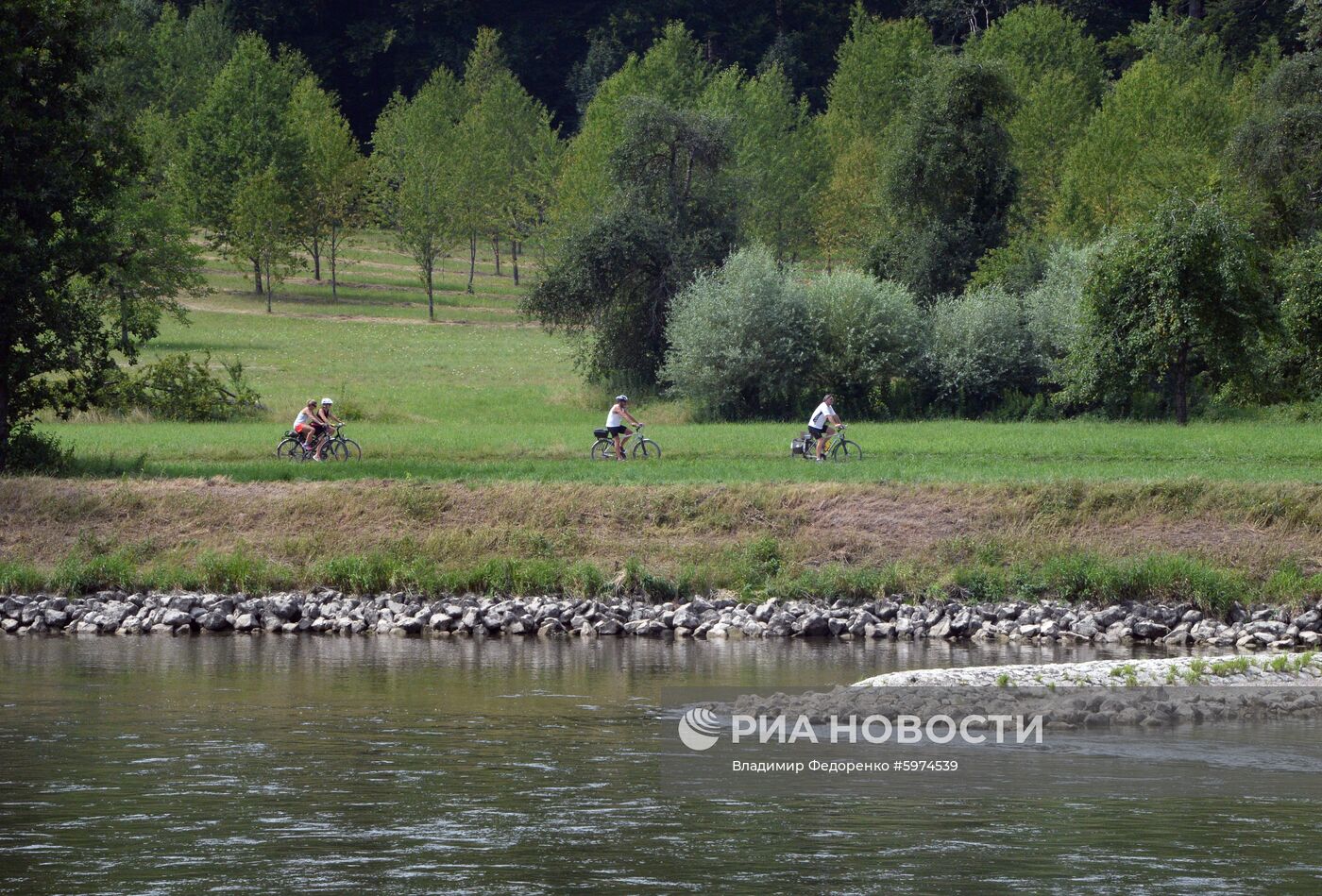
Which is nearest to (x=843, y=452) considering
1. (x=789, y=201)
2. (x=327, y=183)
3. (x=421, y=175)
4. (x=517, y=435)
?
(x=517, y=435)

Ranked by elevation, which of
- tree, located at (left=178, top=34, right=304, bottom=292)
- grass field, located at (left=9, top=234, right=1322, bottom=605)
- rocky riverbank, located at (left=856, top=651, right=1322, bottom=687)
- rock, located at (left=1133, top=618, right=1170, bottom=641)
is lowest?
rock, located at (left=1133, top=618, right=1170, bottom=641)

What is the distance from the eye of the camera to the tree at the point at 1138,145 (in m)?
68.6

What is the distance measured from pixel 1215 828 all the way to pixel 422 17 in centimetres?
12194

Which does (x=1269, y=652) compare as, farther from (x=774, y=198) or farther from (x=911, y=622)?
(x=774, y=198)

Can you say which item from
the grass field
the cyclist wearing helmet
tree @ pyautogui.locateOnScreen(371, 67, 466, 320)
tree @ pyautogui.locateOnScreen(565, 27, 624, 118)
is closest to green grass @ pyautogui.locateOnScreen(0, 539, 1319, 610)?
the grass field

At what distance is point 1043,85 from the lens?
85.5 meters

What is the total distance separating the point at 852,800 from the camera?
1508 centimetres

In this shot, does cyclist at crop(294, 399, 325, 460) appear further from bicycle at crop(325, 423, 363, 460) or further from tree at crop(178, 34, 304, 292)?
tree at crop(178, 34, 304, 292)

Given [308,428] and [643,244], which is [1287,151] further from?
[308,428]

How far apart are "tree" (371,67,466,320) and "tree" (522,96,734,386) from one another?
23.5 m

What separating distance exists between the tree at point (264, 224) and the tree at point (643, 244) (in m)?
26.0

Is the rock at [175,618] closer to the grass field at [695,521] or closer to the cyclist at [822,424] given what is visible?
the grass field at [695,521]

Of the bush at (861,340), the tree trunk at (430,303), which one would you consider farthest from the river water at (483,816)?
the tree trunk at (430,303)

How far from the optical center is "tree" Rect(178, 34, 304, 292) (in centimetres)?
8994
